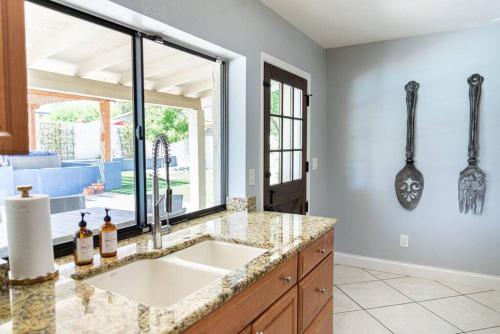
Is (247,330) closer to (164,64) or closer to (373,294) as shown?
(164,64)

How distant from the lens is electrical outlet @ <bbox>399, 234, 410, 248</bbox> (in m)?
3.52

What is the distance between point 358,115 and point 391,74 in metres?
0.52

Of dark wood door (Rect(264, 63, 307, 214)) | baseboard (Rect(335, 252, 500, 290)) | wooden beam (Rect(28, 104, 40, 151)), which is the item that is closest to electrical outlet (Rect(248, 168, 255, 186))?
dark wood door (Rect(264, 63, 307, 214))

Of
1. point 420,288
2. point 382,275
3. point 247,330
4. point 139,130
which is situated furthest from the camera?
point 382,275

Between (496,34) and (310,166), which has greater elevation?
(496,34)

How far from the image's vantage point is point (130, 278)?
142cm

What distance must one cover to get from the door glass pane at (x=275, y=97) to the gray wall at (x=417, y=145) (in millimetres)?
1177

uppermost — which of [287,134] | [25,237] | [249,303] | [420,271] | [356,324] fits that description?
[287,134]

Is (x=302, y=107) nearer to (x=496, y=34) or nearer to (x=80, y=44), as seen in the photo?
(x=496, y=34)

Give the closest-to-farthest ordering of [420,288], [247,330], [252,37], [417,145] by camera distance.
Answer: [247,330] → [252,37] → [420,288] → [417,145]

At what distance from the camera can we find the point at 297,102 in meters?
3.21

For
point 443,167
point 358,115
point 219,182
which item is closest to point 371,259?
point 443,167

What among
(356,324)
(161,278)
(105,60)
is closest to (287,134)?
(356,324)

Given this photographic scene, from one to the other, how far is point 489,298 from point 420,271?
1.98ft
